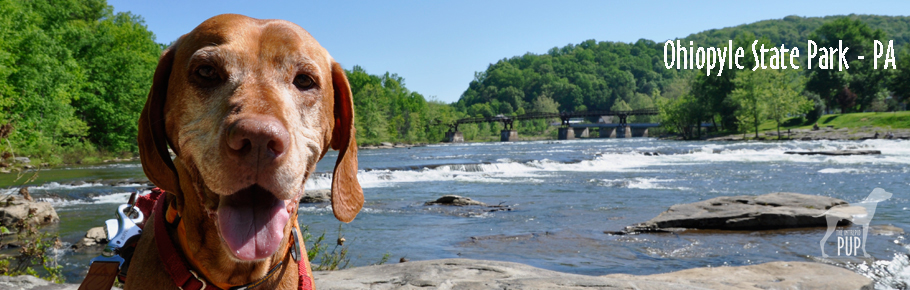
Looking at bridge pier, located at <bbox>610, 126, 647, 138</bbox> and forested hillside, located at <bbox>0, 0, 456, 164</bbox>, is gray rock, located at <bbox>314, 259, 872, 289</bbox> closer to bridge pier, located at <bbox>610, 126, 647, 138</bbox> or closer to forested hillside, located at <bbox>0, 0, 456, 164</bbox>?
forested hillside, located at <bbox>0, 0, 456, 164</bbox>

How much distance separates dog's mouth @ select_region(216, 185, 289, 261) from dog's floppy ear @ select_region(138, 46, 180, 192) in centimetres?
29

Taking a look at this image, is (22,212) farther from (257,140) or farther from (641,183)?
(641,183)

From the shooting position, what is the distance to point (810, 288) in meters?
5.27

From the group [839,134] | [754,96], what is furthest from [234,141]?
[754,96]

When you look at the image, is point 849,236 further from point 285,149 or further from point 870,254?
point 285,149

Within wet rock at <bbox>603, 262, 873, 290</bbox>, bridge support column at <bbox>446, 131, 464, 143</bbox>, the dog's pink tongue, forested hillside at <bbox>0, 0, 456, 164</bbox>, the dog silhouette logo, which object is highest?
forested hillside at <bbox>0, 0, 456, 164</bbox>

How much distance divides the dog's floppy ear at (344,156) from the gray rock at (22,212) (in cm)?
855

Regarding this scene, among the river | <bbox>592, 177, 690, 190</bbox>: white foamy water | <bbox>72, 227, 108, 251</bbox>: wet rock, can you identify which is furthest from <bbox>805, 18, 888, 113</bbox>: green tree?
<bbox>72, 227, 108, 251</bbox>: wet rock

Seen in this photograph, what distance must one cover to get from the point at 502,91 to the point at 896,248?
185210 millimetres

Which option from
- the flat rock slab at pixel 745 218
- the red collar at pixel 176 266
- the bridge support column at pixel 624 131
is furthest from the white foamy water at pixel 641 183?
the bridge support column at pixel 624 131

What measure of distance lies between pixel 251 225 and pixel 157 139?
462 millimetres

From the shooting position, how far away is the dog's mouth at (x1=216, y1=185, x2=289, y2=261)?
1593mm

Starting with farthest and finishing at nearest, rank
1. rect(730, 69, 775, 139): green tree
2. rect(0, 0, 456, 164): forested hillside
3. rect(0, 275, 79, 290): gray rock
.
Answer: rect(730, 69, 775, 139): green tree
rect(0, 0, 456, 164): forested hillside
rect(0, 275, 79, 290): gray rock

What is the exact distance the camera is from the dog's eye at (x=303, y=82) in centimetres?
187
